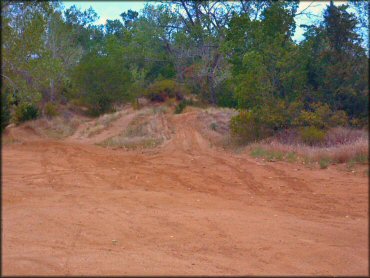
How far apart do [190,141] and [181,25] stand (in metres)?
Answer: 10.4

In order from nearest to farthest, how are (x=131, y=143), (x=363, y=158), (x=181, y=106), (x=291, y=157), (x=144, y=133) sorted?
(x=363, y=158), (x=291, y=157), (x=131, y=143), (x=144, y=133), (x=181, y=106)

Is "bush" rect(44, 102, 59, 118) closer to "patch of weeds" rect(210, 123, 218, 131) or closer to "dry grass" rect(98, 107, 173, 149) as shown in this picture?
"dry grass" rect(98, 107, 173, 149)

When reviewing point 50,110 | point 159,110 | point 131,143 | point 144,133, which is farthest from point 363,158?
point 50,110

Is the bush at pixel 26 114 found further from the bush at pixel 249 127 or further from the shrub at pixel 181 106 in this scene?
the bush at pixel 249 127

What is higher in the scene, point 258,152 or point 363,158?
point 363,158

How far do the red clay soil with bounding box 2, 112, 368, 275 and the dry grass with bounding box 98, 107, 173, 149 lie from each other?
2.81 meters

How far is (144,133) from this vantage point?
76.7 feet

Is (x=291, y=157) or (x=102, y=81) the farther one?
(x=102, y=81)

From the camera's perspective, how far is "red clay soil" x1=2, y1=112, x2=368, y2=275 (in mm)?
6531

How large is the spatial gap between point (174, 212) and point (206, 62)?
1858cm

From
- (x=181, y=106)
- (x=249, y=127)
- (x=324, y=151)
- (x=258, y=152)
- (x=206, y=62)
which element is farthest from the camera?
(x=181, y=106)

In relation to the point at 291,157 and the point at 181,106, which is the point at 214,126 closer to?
the point at 181,106

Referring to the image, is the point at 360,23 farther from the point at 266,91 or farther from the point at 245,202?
the point at 266,91

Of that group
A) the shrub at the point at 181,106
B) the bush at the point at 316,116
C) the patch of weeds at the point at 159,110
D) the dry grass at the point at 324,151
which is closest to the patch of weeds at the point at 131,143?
the dry grass at the point at 324,151
